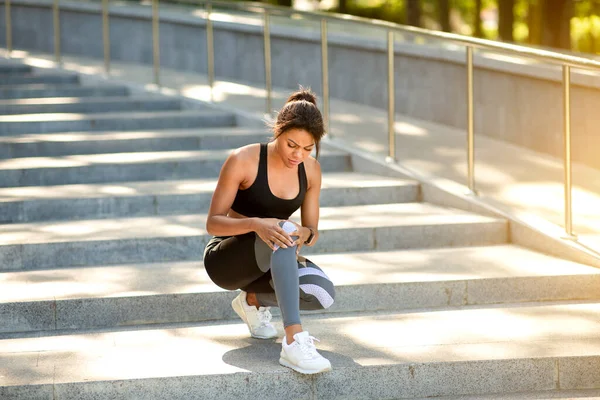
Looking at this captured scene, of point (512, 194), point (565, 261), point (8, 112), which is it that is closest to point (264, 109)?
point (8, 112)

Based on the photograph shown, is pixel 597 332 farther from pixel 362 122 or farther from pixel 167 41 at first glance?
pixel 167 41

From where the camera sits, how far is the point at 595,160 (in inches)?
290

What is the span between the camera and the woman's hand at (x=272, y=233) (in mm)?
4395

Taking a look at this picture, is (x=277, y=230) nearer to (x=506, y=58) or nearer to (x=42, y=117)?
(x=506, y=58)

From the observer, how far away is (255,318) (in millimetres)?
4918

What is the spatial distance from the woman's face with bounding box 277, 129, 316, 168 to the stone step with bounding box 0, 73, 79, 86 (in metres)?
6.82

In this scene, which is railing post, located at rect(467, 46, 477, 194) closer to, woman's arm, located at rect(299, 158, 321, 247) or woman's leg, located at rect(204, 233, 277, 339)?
woman's arm, located at rect(299, 158, 321, 247)

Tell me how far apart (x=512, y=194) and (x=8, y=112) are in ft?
15.8

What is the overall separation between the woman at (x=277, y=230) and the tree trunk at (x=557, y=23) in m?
9.61

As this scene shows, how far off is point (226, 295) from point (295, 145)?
4.06 feet

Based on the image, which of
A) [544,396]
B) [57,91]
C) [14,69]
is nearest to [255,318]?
[544,396]

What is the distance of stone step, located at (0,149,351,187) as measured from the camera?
24.7 ft

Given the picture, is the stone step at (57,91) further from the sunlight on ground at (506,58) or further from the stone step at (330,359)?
the stone step at (330,359)

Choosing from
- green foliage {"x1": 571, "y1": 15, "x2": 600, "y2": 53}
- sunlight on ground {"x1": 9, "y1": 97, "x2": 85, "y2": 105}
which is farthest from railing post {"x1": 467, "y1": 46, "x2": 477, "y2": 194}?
green foliage {"x1": 571, "y1": 15, "x2": 600, "y2": 53}
